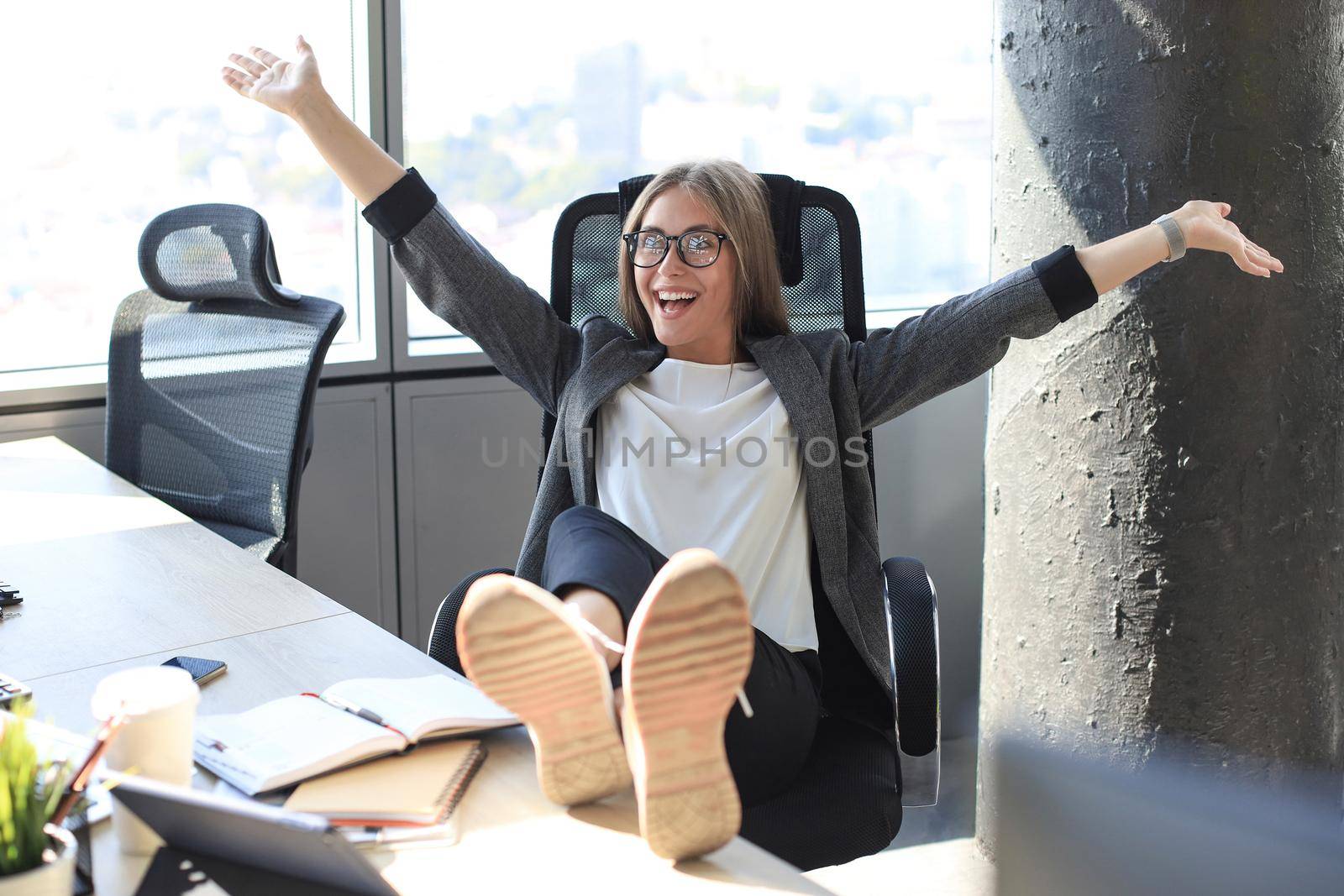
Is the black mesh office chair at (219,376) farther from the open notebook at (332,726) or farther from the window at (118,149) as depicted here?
the open notebook at (332,726)

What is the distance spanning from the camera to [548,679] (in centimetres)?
100

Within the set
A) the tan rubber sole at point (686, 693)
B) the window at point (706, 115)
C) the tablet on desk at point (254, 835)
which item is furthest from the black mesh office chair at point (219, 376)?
the tan rubber sole at point (686, 693)

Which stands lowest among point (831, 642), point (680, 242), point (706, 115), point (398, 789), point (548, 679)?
point (831, 642)

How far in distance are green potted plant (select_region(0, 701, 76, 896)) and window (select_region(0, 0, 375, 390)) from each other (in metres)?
2.06

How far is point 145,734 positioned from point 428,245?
1100 mm

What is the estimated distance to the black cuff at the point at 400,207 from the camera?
6.16 ft

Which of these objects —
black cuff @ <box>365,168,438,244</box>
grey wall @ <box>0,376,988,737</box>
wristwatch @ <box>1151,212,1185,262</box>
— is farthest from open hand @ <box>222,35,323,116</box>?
wristwatch @ <box>1151,212,1185,262</box>

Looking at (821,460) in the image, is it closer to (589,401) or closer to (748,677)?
(589,401)

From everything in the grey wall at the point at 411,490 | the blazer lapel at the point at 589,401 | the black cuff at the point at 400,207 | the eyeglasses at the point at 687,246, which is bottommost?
the grey wall at the point at 411,490

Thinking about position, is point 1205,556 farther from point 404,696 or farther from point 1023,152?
point 404,696

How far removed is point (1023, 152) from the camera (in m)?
2.38

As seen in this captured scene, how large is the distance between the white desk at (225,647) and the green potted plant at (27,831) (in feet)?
0.33

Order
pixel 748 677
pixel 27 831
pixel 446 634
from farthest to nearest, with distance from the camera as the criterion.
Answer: pixel 446 634 < pixel 748 677 < pixel 27 831

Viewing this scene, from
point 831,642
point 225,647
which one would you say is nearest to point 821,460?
point 831,642
